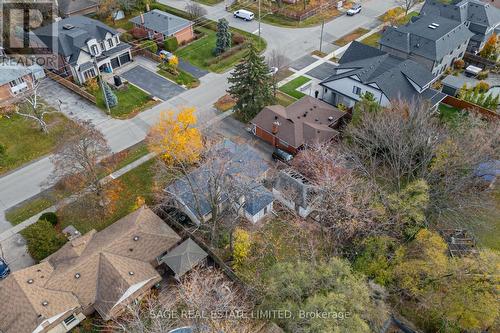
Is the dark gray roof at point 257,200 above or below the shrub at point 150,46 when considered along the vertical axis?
below

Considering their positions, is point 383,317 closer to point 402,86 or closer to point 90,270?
point 90,270

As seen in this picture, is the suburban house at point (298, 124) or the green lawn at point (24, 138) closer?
the suburban house at point (298, 124)

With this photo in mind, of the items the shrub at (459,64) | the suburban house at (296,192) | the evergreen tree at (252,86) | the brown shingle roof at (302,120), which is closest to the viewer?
the suburban house at (296,192)

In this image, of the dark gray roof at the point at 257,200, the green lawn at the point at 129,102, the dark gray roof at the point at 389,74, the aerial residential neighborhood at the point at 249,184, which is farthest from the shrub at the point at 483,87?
the green lawn at the point at 129,102

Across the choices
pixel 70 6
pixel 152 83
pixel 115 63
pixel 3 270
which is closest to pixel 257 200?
pixel 3 270

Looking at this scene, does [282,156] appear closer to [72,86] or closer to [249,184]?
[249,184]

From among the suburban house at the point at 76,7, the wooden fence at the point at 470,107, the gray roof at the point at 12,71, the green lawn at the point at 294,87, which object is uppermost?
the suburban house at the point at 76,7

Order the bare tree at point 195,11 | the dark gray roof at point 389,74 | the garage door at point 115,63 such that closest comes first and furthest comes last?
the dark gray roof at point 389,74
the garage door at point 115,63
the bare tree at point 195,11

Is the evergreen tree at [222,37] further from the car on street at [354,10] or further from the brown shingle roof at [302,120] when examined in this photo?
the car on street at [354,10]
